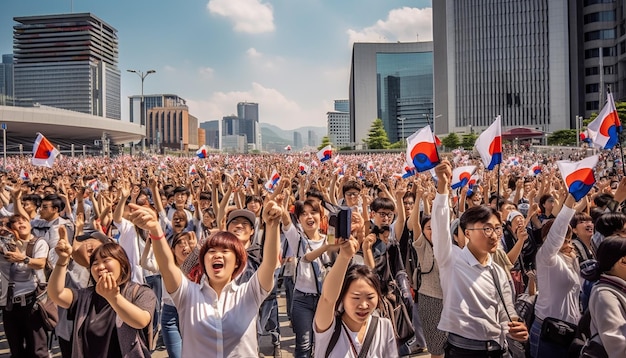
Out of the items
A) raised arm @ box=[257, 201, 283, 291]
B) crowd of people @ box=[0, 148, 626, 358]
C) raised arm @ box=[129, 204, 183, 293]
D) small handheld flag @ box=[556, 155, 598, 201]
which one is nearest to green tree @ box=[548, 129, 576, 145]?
small handheld flag @ box=[556, 155, 598, 201]

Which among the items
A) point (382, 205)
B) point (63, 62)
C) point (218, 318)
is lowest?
point (218, 318)

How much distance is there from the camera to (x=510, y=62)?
72.8 meters

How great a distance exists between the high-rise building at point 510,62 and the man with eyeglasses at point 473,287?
2974 inches

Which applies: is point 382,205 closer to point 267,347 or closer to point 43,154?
point 267,347

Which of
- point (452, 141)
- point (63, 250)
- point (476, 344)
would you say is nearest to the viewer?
point (63, 250)

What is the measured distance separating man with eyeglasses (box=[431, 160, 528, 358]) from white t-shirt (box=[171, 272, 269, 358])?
1.26 metres

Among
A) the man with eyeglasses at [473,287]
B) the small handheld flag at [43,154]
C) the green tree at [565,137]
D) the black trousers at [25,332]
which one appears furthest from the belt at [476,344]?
the green tree at [565,137]

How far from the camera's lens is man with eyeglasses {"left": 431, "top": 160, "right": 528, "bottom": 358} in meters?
3.04

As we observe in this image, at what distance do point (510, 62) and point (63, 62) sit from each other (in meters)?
119

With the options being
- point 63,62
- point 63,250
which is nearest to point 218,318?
point 63,250

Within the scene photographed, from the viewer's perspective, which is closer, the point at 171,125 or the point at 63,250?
the point at 63,250

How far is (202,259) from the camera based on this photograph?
106 inches

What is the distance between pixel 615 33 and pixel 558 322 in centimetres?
7736

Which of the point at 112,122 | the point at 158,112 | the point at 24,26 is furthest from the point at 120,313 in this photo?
the point at 24,26
